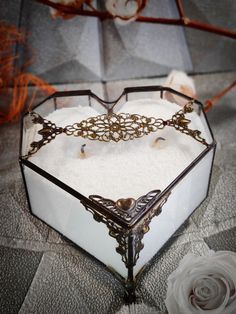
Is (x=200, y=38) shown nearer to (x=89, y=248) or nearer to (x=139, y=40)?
(x=139, y=40)

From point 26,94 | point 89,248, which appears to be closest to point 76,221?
point 89,248

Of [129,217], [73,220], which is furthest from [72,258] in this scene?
[129,217]

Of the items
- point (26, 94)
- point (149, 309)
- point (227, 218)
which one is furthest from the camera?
point (26, 94)

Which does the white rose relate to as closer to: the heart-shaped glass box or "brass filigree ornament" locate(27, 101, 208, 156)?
the heart-shaped glass box

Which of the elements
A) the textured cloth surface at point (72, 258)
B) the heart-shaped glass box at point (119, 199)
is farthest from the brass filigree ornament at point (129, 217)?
the textured cloth surface at point (72, 258)

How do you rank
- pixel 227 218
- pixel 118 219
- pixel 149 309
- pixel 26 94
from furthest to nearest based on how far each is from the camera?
pixel 26 94, pixel 227 218, pixel 149 309, pixel 118 219

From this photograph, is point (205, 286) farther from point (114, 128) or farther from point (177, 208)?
point (114, 128)

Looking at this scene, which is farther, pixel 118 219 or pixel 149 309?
pixel 149 309

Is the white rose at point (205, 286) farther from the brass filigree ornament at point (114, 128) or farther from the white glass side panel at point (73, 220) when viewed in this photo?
the brass filigree ornament at point (114, 128)
